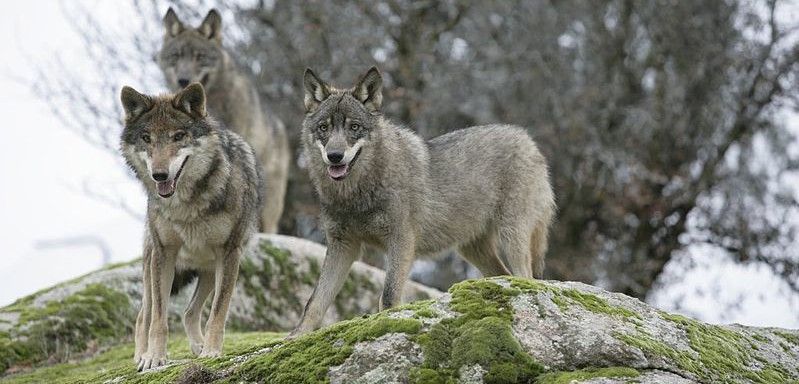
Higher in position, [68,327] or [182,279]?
[182,279]

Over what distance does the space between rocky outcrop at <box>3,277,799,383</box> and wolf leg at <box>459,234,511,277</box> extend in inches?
129

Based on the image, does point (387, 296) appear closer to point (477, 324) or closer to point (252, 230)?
point (252, 230)

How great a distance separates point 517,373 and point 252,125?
937cm

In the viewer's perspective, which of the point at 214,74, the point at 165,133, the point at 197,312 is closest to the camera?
the point at 165,133

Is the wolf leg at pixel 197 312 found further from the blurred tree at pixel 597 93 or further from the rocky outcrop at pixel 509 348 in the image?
the blurred tree at pixel 597 93

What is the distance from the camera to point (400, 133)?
8523 millimetres

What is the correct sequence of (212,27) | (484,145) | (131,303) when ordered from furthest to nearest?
(212,27), (131,303), (484,145)

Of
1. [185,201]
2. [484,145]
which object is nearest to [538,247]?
[484,145]

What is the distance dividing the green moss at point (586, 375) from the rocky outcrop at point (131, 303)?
17.9ft

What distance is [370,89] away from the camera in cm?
806

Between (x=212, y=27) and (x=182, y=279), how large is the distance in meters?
6.06

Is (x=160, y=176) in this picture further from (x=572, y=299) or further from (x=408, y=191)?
(x=572, y=299)

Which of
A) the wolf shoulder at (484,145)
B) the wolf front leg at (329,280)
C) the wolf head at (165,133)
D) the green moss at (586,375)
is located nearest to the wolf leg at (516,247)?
the wolf shoulder at (484,145)

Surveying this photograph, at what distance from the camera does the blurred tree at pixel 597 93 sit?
722 inches
